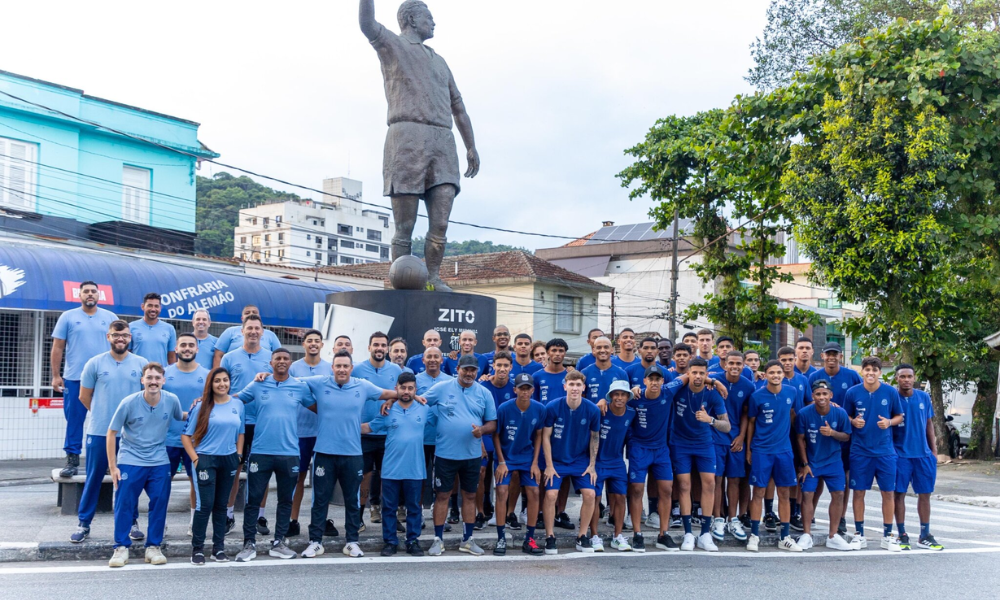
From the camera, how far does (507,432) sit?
866 cm

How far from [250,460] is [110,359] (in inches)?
65.3

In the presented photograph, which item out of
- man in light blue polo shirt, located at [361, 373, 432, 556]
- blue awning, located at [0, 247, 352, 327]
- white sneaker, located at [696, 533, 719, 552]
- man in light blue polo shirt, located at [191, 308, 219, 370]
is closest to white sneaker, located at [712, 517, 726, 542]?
white sneaker, located at [696, 533, 719, 552]

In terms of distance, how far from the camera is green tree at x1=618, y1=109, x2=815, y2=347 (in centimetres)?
2095

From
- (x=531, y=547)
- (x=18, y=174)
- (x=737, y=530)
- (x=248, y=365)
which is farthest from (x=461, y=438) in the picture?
(x=18, y=174)

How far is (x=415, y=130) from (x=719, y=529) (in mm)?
6133

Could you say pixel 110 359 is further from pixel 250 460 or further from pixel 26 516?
pixel 26 516

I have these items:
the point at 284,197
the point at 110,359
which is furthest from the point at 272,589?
the point at 284,197

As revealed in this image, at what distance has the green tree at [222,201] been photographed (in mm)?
54062

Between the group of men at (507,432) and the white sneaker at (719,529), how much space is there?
3 cm

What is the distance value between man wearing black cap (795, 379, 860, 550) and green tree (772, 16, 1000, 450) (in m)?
8.12

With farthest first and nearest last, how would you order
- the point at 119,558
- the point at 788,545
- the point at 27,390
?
the point at 27,390 < the point at 788,545 < the point at 119,558

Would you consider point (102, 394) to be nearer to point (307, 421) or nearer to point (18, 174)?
point (307, 421)

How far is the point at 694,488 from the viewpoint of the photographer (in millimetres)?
9859

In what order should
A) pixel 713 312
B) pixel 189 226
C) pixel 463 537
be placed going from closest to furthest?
pixel 463 537, pixel 713 312, pixel 189 226
